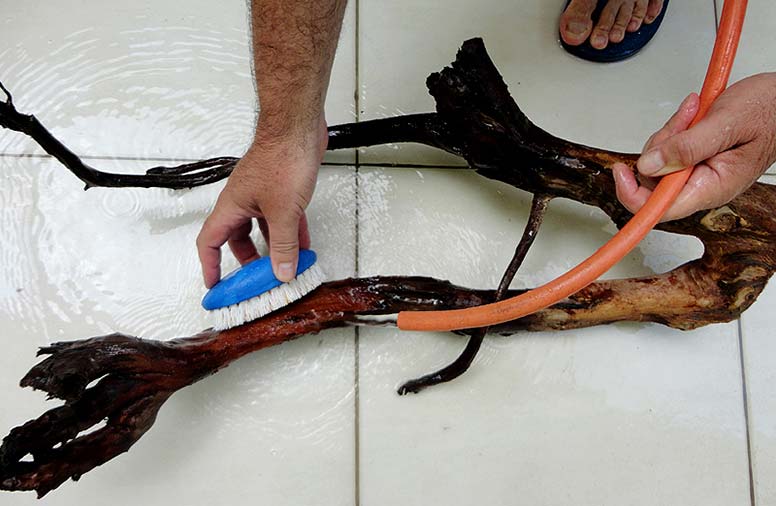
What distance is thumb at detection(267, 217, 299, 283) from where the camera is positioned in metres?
0.74

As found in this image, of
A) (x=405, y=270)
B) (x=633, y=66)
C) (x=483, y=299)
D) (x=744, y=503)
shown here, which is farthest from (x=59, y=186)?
(x=744, y=503)

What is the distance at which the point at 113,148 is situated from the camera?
41.0 inches

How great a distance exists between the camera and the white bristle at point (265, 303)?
0.84m

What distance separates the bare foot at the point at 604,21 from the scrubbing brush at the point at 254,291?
630 millimetres

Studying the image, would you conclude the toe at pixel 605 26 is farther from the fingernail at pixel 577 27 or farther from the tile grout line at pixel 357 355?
the tile grout line at pixel 357 355

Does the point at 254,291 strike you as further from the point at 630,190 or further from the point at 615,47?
the point at 615,47

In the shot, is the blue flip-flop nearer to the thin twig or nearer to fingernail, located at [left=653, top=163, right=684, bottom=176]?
the thin twig

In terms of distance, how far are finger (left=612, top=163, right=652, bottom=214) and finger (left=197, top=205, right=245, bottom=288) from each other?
44cm

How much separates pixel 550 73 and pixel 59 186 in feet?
2.67

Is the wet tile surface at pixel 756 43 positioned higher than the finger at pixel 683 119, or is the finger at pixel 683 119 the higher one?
the wet tile surface at pixel 756 43

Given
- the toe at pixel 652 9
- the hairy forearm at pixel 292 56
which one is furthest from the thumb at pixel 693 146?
the toe at pixel 652 9

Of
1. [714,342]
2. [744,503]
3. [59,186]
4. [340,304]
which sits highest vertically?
[59,186]

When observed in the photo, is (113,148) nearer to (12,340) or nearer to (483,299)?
(12,340)

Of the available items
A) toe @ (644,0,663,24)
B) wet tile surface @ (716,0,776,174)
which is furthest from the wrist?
wet tile surface @ (716,0,776,174)
